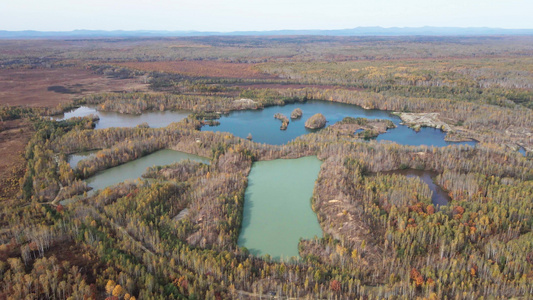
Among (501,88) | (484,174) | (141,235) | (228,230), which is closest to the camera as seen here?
(141,235)

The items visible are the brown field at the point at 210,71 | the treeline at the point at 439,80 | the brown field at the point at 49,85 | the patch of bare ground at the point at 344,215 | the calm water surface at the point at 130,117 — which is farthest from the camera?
the brown field at the point at 210,71

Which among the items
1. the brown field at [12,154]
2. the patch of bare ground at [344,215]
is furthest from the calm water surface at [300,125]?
the brown field at [12,154]

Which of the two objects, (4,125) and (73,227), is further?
(4,125)

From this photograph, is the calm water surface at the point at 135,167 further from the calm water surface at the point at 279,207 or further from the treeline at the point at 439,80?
the treeline at the point at 439,80

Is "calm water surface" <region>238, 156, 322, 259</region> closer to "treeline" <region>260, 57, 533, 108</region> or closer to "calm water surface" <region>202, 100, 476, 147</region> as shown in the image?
"calm water surface" <region>202, 100, 476, 147</region>

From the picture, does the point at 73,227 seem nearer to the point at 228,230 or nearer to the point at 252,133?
the point at 228,230

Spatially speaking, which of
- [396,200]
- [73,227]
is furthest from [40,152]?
[396,200]
